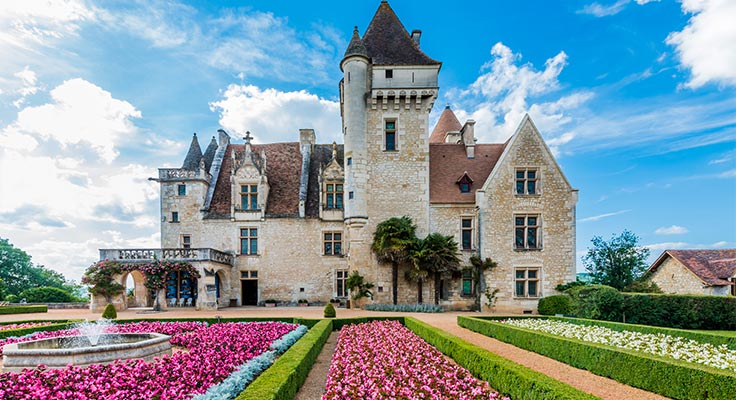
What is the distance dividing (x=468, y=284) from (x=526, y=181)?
6786mm

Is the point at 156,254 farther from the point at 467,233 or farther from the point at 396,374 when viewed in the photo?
the point at 396,374

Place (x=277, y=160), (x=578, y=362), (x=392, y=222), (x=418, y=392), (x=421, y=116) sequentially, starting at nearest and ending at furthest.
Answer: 1. (x=418, y=392)
2. (x=578, y=362)
3. (x=392, y=222)
4. (x=421, y=116)
5. (x=277, y=160)

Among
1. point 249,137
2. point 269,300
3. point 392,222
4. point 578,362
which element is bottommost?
point 269,300

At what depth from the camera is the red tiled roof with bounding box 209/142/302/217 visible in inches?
975

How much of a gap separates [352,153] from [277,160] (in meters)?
7.38

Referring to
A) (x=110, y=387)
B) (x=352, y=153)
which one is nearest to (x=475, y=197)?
(x=352, y=153)

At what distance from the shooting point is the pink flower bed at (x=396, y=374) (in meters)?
6.00

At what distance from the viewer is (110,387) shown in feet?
20.2

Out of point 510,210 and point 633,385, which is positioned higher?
point 510,210

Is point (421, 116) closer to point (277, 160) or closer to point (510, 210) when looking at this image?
point (510, 210)

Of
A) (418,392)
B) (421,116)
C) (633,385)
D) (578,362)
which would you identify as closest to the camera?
(418,392)

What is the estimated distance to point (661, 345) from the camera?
951 centimetres

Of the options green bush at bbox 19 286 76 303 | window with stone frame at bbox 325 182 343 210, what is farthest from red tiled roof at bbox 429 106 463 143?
green bush at bbox 19 286 76 303

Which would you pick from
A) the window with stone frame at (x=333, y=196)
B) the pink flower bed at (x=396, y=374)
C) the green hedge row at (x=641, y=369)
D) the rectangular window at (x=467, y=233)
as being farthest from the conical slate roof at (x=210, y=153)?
the green hedge row at (x=641, y=369)
